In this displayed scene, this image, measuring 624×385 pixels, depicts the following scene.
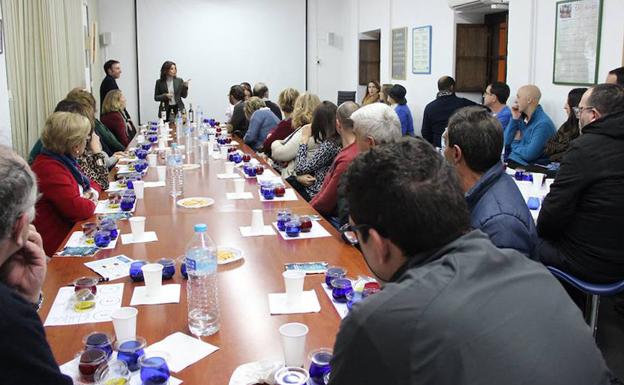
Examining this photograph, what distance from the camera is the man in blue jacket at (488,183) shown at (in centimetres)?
215

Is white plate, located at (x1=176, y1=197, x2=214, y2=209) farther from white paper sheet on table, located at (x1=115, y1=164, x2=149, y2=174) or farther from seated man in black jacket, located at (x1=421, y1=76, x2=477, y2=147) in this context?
seated man in black jacket, located at (x1=421, y1=76, x2=477, y2=147)

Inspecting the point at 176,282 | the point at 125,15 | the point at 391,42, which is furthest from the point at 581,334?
the point at 125,15

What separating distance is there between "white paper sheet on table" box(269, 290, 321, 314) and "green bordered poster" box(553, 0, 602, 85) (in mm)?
4473

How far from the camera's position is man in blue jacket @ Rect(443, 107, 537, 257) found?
2154 mm

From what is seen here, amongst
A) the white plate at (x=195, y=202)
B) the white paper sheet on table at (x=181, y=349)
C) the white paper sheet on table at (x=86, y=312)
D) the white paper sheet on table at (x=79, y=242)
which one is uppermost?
the white plate at (x=195, y=202)

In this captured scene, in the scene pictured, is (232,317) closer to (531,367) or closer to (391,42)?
(531,367)

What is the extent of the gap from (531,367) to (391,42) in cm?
940

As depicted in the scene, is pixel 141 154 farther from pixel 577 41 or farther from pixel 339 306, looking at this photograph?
pixel 577 41

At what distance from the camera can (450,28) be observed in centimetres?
816

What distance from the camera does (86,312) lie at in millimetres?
2010

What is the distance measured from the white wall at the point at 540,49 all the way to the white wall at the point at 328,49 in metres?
5.64

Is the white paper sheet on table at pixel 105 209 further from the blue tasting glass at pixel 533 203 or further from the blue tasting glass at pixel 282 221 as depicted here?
the blue tasting glass at pixel 533 203

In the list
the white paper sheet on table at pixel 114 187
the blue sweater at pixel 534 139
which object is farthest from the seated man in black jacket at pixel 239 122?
the white paper sheet on table at pixel 114 187

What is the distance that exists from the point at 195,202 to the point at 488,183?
191cm
